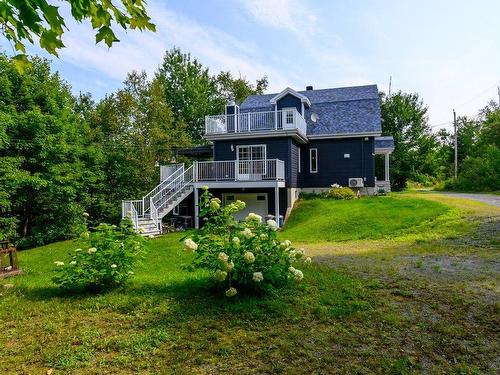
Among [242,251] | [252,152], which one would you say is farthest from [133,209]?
[242,251]

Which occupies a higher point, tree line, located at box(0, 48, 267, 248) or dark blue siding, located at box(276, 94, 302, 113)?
dark blue siding, located at box(276, 94, 302, 113)

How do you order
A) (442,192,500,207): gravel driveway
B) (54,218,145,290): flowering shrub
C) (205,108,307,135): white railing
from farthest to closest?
(205,108,307,135): white railing < (442,192,500,207): gravel driveway < (54,218,145,290): flowering shrub

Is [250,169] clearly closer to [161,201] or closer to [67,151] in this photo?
[161,201]

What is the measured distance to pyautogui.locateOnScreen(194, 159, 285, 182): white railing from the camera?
1573 cm

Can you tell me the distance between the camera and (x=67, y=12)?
111 inches

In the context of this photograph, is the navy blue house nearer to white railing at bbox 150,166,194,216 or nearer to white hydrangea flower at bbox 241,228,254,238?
white railing at bbox 150,166,194,216

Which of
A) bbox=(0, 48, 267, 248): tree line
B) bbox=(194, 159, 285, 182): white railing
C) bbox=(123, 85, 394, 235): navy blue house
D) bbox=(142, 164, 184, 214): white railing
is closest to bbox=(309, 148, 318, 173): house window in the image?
bbox=(123, 85, 394, 235): navy blue house

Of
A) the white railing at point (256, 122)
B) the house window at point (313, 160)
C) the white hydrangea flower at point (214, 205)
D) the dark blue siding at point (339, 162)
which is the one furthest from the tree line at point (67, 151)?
the white hydrangea flower at point (214, 205)

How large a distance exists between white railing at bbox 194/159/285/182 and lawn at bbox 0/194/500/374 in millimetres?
9261

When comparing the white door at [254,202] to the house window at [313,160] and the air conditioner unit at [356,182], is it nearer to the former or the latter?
the house window at [313,160]

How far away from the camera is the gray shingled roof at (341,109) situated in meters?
19.5

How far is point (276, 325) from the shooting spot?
397 cm

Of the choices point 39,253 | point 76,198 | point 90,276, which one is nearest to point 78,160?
point 76,198

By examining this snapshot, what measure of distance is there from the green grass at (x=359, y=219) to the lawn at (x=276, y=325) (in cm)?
528
